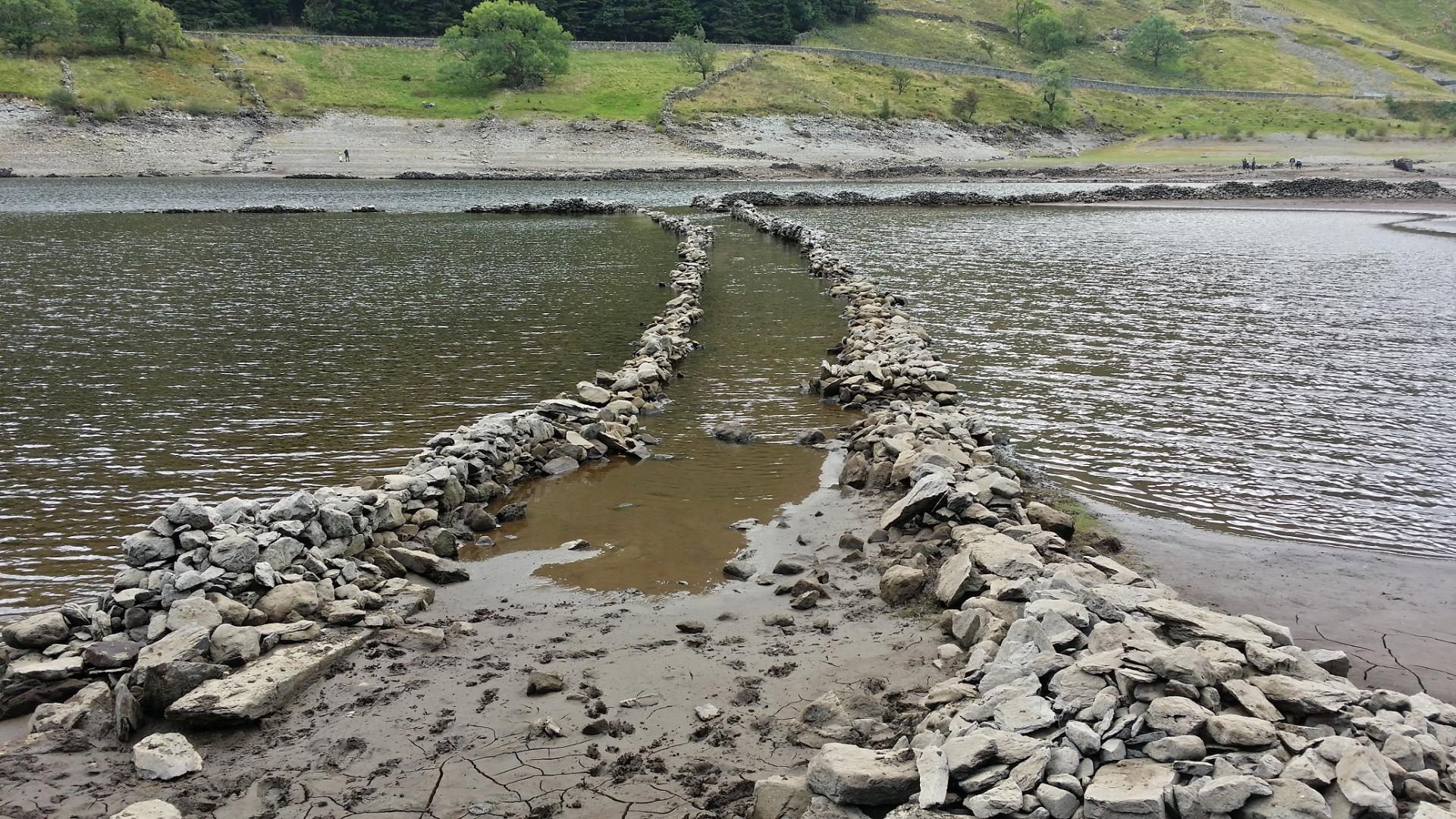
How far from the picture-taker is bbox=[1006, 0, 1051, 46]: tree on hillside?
180750 millimetres

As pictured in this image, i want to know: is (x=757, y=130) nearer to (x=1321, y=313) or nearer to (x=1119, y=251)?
(x=1119, y=251)

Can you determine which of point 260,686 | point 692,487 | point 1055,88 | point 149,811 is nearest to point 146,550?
point 260,686

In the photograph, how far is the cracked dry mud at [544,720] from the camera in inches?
264

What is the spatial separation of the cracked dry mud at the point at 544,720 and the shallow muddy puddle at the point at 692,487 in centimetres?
98

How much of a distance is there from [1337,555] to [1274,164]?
94703mm

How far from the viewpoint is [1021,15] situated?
182m

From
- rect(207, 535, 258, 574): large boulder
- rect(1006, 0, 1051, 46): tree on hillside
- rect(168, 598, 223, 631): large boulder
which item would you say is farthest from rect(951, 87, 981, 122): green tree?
rect(168, 598, 223, 631): large boulder

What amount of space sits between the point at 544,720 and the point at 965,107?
122966 millimetres

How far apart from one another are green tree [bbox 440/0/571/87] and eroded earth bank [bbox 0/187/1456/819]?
115 meters

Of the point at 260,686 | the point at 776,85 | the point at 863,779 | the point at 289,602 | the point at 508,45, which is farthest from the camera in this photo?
the point at 776,85

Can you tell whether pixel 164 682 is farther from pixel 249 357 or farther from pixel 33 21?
pixel 33 21

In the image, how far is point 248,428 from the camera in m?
16.5

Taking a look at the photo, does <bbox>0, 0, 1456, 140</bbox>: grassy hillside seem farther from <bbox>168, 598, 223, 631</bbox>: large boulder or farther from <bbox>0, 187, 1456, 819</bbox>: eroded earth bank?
<bbox>168, 598, 223, 631</bbox>: large boulder

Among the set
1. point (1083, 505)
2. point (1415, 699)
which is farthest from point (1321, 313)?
point (1415, 699)
